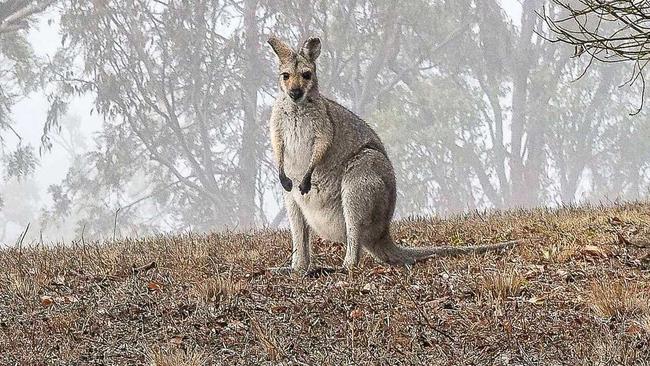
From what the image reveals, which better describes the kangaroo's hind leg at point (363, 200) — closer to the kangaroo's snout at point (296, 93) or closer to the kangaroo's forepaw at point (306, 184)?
the kangaroo's forepaw at point (306, 184)

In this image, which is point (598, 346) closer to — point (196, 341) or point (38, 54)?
point (196, 341)

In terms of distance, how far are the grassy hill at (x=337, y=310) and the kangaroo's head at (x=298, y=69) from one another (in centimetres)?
130

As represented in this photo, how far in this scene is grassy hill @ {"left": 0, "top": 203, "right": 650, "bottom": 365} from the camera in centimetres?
421

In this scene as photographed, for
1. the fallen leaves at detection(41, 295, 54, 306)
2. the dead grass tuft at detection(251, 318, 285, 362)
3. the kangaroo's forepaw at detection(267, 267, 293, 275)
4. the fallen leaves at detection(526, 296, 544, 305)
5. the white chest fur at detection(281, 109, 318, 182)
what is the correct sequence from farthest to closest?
1. the kangaroo's forepaw at detection(267, 267, 293, 275)
2. the white chest fur at detection(281, 109, 318, 182)
3. the fallen leaves at detection(41, 295, 54, 306)
4. the fallen leaves at detection(526, 296, 544, 305)
5. the dead grass tuft at detection(251, 318, 285, 362)

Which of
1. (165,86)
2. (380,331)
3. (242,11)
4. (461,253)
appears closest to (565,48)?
(242,11)

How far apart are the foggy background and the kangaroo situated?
20609 mm

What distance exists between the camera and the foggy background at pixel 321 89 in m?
28.7

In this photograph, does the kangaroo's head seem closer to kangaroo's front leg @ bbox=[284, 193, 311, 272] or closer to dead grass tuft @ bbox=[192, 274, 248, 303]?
kangaroo's front leg @ bbox=[284, 193, 311, 272]

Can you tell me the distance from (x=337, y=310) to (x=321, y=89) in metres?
25.6

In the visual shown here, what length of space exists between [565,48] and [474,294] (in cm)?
3017

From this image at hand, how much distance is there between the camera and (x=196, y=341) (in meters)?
4.51

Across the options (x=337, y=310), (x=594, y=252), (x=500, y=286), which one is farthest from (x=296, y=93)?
(x=594, y=252)

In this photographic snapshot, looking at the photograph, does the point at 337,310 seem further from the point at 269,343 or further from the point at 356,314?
the point at 269,343

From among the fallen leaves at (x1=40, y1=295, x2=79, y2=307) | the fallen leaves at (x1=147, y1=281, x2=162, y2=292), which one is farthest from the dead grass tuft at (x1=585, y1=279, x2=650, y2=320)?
the fallen leaves at (x1=40, y1=295, x2=79, y2=307)
